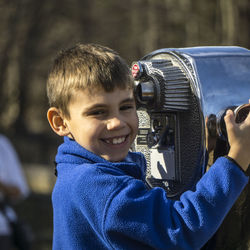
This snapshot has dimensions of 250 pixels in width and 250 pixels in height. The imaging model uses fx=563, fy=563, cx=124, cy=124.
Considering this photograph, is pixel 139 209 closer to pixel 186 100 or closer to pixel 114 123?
pixel 114 123

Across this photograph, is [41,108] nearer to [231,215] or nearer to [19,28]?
[19,28]

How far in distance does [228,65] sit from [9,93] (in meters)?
9.92

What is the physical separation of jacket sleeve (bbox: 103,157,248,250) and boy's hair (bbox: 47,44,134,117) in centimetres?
36

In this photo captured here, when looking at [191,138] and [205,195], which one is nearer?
[205,195]

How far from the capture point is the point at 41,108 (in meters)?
12.6

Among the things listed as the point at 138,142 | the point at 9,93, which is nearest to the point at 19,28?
the point at 9,93

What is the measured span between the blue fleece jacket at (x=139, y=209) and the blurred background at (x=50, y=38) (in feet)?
20.2

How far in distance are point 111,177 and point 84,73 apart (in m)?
0.37

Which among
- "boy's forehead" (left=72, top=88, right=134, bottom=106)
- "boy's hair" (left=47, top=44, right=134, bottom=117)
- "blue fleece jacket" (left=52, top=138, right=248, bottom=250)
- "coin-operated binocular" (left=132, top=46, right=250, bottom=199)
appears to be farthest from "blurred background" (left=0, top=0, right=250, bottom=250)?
"blue fleece jacket" (left=52, top=138, right=248, bottom=250)

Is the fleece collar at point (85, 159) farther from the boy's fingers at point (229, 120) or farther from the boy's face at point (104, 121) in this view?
the boy's fingers at point (229, 120)

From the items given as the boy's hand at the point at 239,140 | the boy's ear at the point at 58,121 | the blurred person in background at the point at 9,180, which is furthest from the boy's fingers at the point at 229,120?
the blurred person in background at the point at 9,180

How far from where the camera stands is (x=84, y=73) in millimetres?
1865

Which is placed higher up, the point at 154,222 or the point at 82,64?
the point at 82,64

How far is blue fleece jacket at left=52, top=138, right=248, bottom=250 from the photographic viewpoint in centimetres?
167
